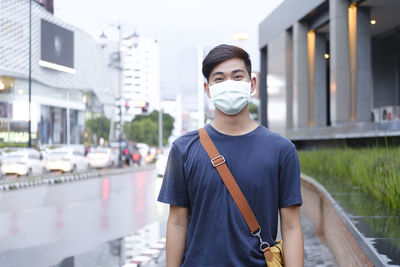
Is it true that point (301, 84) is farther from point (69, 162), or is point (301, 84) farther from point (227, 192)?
point (227, 192)

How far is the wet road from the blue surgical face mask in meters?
5.60

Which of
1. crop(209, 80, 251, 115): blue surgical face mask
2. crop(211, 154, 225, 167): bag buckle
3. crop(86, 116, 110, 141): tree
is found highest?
crop(86, 116, 110, 141): tree

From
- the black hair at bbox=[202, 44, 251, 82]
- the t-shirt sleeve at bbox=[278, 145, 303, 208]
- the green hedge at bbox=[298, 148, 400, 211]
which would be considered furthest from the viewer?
the green hedge at bbox=[298, 148, 400, 211]

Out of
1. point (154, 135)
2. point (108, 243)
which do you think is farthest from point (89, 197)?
point (154, 135)

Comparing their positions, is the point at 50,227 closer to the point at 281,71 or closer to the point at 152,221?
the point at 152,221

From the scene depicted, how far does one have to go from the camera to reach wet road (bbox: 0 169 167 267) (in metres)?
8.62

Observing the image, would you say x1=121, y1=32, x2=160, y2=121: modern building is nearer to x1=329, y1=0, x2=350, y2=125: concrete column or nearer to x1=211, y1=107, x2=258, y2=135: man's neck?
x1=329, y1=0, x2=350, y2=125: concrete column

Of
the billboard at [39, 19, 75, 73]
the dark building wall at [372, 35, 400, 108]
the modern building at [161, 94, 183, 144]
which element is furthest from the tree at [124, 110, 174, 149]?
the billboard at [39, 19, 75, 73]

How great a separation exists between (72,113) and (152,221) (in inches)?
265

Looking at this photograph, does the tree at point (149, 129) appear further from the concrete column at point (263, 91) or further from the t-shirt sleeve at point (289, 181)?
the t-shirt sleeve at point (289, 181)

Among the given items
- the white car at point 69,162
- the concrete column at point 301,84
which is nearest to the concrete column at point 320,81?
A: the concrete column at point 301,84

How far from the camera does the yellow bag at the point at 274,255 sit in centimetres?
244

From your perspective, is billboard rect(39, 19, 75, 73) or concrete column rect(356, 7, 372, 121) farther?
concrete column rect(356, 7, 372, 121)

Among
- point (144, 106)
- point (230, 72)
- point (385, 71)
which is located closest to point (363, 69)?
point (385, 71)
